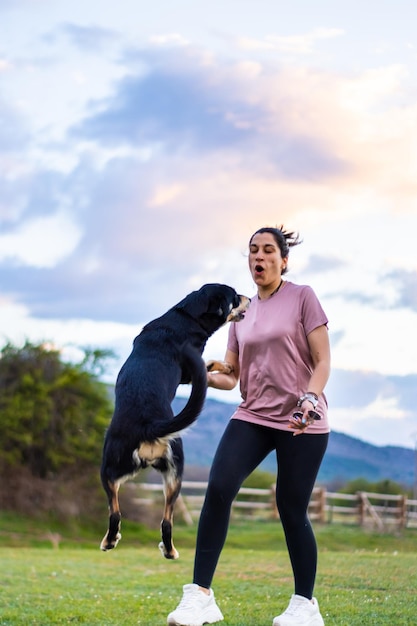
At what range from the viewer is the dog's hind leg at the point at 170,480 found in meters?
3.99

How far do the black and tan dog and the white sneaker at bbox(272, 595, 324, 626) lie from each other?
119cm

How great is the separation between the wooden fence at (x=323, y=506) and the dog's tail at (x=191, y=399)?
59.0ft

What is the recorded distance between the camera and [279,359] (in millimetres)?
4809

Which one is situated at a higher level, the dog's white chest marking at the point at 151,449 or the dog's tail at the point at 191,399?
the dog's tail at the point at 191,399

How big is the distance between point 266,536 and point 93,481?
175 inches

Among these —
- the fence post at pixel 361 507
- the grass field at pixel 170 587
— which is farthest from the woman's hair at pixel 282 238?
the fence post at pixel 361 507

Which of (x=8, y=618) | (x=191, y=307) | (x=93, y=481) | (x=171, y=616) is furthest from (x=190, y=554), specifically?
(x=191, y=307)

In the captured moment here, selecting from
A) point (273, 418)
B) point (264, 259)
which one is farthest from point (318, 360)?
point (264, 259)

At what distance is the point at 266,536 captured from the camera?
19.5m

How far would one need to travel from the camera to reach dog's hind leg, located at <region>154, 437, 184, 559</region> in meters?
3.99

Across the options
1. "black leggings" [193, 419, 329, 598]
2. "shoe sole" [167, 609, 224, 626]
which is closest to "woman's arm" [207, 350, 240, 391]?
"black leggings" [193, 419, 329, 598]

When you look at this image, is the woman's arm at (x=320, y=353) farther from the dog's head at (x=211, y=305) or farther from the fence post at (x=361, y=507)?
the fence post at (x=361, y=507)

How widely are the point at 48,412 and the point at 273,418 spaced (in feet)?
53.8

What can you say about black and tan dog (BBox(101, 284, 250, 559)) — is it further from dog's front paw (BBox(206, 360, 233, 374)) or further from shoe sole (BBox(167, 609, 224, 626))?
shoe sole (BBox(167, 609, 224, 626))
